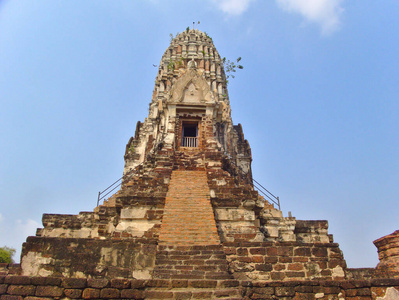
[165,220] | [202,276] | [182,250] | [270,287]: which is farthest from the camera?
[165,220]

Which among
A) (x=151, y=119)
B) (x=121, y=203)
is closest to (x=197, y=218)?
(x=121, y=203)

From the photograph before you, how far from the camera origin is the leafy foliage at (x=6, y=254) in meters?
28.0

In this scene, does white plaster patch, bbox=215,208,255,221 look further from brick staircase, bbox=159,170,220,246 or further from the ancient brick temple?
brick staircase, bbox=159,170,220,246

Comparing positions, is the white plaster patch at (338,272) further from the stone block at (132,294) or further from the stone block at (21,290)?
the stone block at (21,290)

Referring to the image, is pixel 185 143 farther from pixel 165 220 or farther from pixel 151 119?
pixel 165 220

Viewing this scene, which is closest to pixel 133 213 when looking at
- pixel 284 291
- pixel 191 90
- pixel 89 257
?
pixel 89 257

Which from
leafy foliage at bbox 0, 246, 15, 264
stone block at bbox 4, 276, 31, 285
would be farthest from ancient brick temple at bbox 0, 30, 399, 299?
leafy foliage at bbox 0, 246, 15, 264

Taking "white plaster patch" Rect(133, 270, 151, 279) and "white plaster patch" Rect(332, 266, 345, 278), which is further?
"white plaster patch" Rect(332, 266, 345, 278)

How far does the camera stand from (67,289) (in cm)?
465

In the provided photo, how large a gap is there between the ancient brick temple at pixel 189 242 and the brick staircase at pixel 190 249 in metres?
0.02

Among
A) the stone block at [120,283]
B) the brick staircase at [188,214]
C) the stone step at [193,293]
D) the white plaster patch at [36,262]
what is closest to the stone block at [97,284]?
the stone block at [120,283]

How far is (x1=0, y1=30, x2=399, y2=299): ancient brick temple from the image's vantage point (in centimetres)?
502

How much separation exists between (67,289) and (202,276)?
259 centimetres

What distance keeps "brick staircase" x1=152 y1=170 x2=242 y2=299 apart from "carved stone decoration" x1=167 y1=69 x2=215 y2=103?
4762 millimetres
